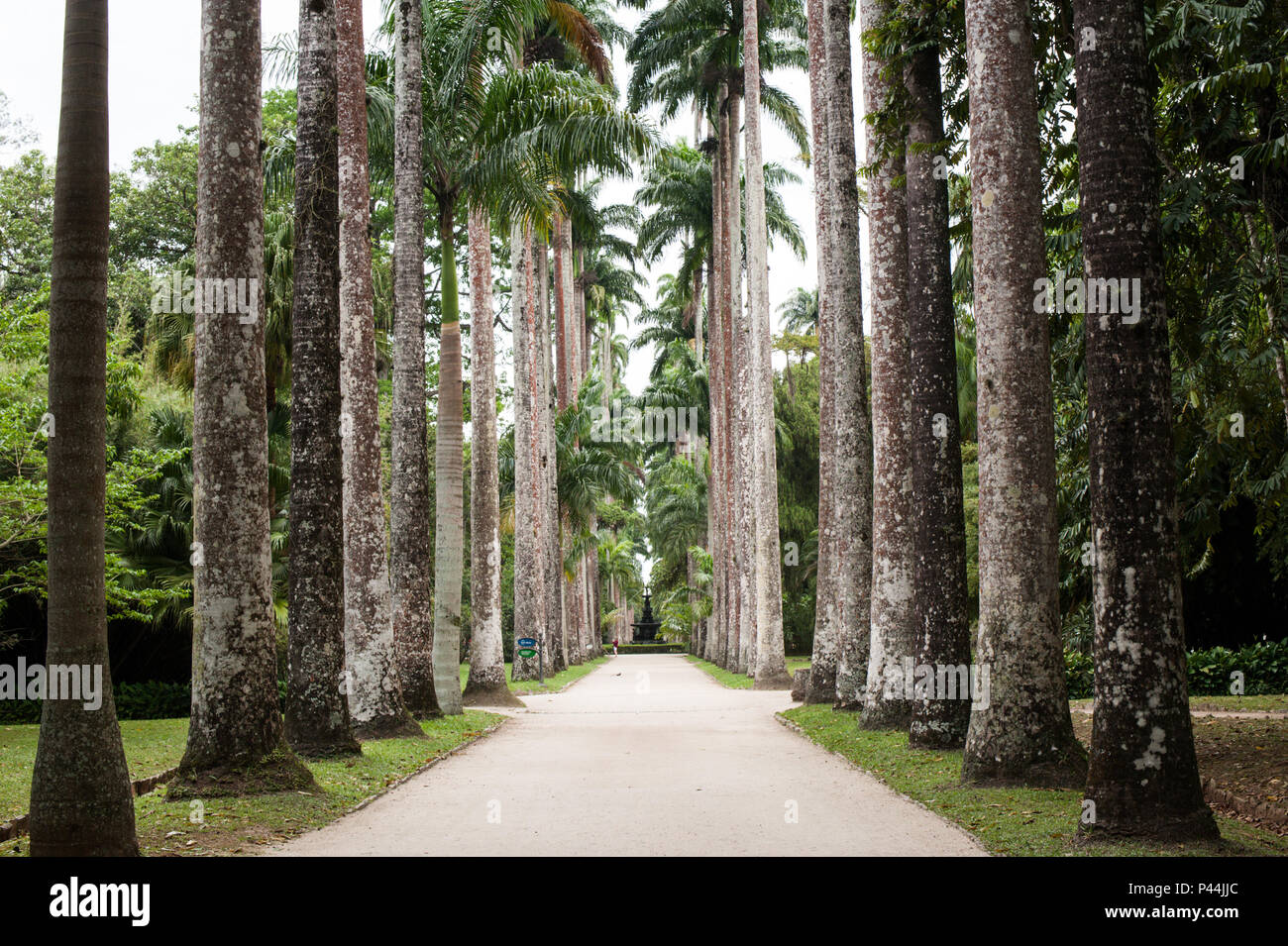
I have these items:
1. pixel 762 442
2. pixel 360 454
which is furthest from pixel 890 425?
pixel 762 442

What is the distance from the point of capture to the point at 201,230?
970cm

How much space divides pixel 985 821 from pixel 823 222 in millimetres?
14431

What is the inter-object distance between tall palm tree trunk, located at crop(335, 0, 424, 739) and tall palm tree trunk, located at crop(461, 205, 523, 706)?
735 cm

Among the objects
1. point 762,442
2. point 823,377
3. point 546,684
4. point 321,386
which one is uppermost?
point 823,377

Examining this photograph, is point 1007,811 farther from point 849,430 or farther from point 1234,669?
point 1234,669

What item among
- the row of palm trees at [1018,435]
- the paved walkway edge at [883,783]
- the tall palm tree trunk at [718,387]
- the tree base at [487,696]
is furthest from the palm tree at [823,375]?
the tall palm tree trunk at [718,387]

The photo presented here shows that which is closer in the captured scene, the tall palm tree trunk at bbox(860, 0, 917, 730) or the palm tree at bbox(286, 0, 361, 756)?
the palm tree at bbox(286, 0, 361, 756)

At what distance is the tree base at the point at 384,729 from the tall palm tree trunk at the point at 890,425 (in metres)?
6.08

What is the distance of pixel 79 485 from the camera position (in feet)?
21.5

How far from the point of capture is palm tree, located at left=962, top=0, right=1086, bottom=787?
377 inches

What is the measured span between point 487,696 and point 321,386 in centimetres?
1176

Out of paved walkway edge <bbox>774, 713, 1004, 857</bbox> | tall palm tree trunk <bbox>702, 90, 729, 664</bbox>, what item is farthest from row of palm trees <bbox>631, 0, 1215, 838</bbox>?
tall palm tree trunk <bbox>702, 90, 729, 664</bbox>

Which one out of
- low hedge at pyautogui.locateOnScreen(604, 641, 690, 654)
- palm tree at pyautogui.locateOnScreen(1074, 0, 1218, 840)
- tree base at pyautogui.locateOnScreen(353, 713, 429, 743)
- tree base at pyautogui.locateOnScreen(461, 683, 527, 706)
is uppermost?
palm tree at pyautogui.locateOnScreen(1074, 0, 1218, 840)

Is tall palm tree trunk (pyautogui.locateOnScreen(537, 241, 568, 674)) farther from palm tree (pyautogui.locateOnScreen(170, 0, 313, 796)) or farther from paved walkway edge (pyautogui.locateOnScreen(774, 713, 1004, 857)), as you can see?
palm tree (pyautogui.locateOnScreen(170, 0, 313, 796))
